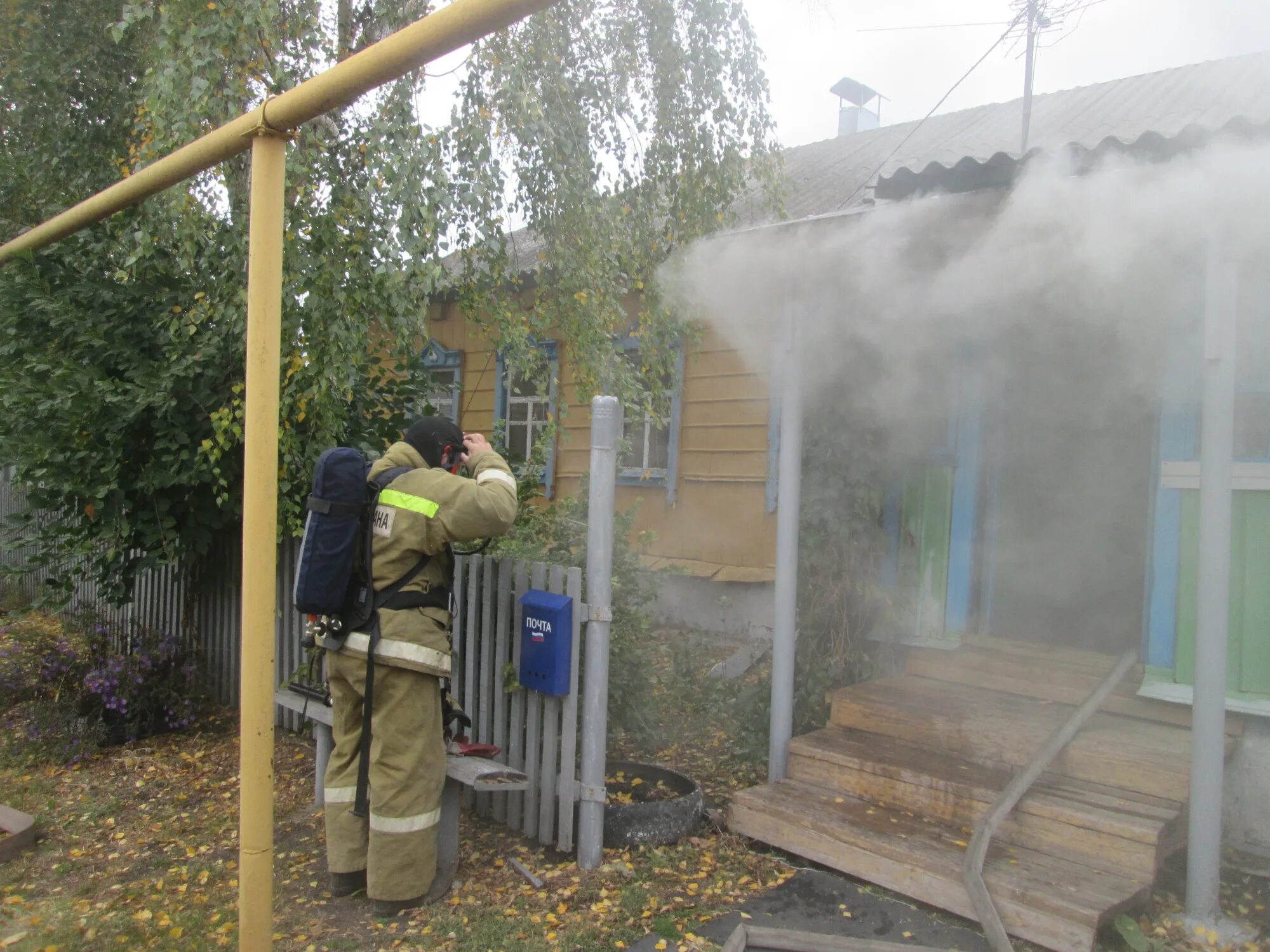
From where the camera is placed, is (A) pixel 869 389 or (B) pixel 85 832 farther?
(A) pixel 869 389

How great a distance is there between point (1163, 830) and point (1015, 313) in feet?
8.83

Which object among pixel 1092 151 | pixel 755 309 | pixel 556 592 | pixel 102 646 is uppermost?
pixel 1092 151

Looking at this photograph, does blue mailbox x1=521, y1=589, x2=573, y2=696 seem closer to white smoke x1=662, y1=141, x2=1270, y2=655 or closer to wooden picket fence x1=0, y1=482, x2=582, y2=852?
wooden picket fence x1=0, y1=482, x2=582, y2=852

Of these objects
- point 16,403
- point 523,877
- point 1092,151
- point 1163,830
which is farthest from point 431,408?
point 1163,830

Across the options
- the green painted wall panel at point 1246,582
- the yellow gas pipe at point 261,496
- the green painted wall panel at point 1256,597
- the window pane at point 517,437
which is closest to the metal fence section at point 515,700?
the yellow gas pipe at point 261,496

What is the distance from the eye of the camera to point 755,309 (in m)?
5.13

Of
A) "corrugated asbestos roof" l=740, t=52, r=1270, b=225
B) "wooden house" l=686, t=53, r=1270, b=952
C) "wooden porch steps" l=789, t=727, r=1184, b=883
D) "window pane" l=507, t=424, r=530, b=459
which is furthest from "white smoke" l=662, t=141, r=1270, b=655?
"window pane" l=507, t=424, r=530, b=459

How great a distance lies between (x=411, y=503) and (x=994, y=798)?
9.27 feet

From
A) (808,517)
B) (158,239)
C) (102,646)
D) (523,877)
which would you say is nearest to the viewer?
(523,877)

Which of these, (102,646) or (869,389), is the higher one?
(869,389)

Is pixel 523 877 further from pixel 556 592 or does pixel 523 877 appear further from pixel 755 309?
pixel 755 309

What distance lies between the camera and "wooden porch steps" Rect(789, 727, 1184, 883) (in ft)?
12.0

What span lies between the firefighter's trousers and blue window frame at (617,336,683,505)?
5.81 metres

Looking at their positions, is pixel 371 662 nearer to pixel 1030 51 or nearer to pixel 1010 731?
pixel 1010 731
